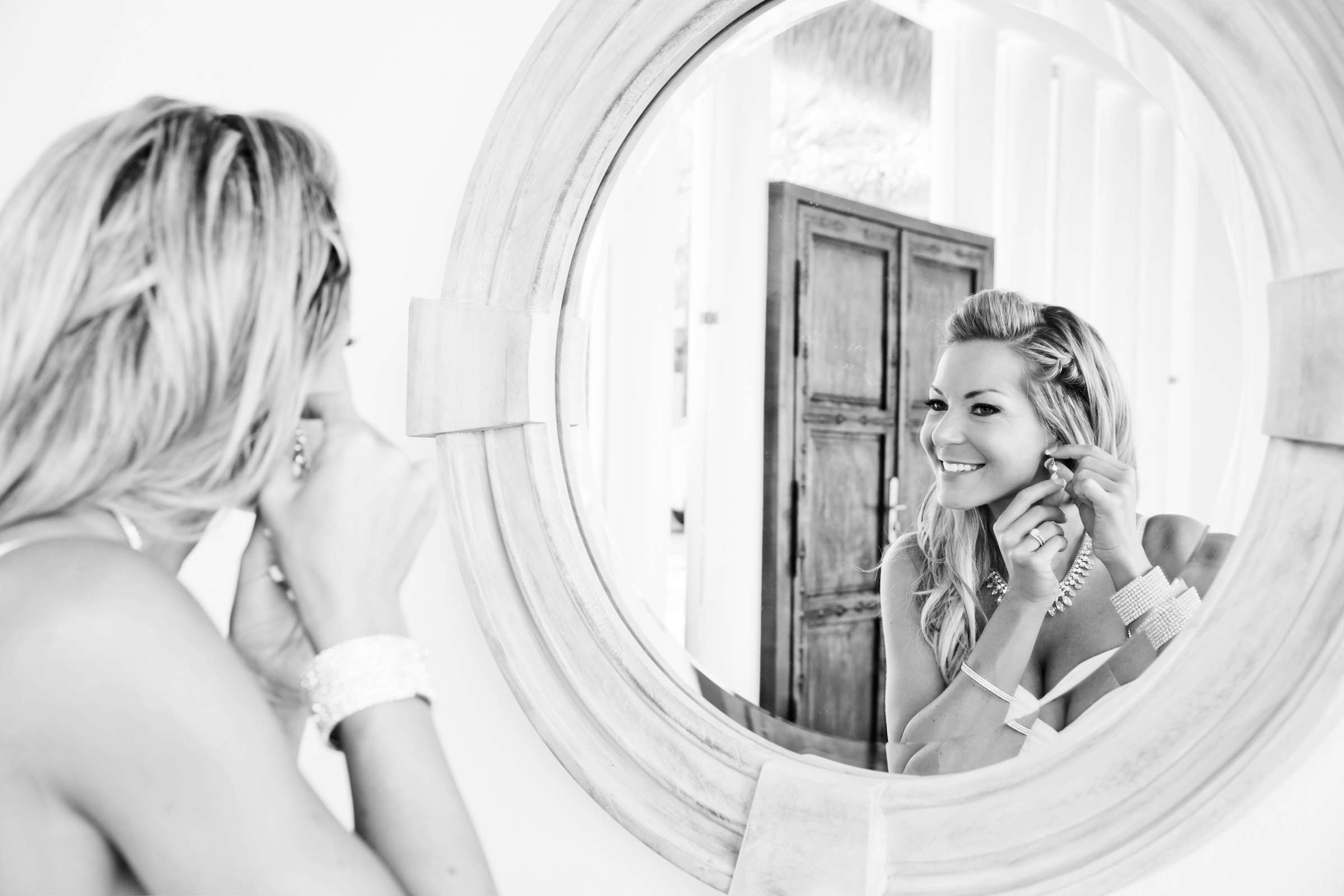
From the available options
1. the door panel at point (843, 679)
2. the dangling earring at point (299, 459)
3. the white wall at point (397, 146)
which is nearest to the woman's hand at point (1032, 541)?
the door panel at point (843, 679)

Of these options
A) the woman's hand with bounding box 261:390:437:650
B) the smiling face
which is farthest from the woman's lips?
the woman's hand with bounding box 261:390:437:650

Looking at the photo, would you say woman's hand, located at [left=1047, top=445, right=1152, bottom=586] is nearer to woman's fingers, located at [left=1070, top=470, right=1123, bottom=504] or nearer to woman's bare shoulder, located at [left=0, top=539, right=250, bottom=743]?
woman's fingers, located at [left=1070, top=470, right=1123, bottom=504]

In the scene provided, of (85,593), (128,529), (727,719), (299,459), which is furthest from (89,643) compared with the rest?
(727,719)

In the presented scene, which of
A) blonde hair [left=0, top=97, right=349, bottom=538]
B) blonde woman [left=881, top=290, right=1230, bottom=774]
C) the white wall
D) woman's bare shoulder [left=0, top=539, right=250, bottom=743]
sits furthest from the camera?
the white wall

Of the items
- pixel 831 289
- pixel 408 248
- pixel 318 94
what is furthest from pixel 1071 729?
pixel 318 94

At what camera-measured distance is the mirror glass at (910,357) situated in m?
0.76

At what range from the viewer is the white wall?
3.41 ft

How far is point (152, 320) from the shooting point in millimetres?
669

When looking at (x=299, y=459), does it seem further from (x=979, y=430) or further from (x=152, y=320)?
(x=979, y=430)

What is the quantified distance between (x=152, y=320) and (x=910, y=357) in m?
0.51

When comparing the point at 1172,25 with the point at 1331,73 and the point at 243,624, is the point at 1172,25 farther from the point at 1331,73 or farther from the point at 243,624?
the point at 243,624

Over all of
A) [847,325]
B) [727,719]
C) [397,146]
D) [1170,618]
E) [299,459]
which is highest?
[397,146]

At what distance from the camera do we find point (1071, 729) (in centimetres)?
78

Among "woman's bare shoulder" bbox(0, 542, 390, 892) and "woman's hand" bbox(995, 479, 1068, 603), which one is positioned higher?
"woman's hand" bbox(995, 479, 1068, 603)
